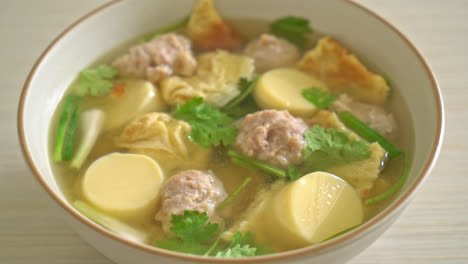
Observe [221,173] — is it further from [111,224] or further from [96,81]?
[96,81]

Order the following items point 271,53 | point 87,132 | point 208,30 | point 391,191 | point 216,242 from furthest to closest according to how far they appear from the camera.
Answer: point 208,30
point 271,53
point 87,132
point 391,191
point 216,242

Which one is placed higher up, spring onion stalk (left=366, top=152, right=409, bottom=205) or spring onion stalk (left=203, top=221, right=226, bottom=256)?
spring onion stalk (left=366, top=152, right=409, bottom=205)

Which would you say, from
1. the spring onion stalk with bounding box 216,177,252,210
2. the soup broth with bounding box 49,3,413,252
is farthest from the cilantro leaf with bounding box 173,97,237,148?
the spring onion stalk with bounding box 216,177,252,210

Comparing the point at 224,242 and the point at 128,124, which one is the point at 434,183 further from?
the point at 128,124

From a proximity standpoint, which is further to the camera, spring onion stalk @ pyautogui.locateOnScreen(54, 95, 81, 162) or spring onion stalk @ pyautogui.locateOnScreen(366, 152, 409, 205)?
spring onion stalk @ pyautogui.locateOnScreen(54, 95, 81, 162)

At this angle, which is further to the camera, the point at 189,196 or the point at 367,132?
the point at 367,132

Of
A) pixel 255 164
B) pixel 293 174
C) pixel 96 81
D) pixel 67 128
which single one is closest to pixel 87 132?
pixel 67 128

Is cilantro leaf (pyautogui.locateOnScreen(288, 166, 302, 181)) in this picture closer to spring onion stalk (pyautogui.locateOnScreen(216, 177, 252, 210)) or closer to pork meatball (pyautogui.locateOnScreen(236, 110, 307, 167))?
pork meatball (pyautogui.locateOnScreen(236, 110, 307, 167))

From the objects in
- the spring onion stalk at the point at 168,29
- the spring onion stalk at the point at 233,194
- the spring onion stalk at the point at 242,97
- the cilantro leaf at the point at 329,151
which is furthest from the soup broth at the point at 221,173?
the spring onion stalk at the point at 168,29
